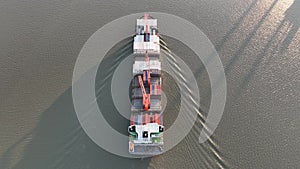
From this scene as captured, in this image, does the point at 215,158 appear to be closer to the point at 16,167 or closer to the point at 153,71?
the point at 153,71

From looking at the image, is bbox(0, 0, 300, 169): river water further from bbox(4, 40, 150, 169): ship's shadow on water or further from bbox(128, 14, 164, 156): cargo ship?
bbox(128, 14, 164, 156): cargo ship

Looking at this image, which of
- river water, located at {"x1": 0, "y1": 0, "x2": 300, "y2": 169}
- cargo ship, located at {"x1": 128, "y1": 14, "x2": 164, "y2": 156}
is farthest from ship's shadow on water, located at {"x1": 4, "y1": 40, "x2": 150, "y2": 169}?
cargo ship, located at {"x1": 128, "y1": 14, "x2": 164, "y2": 156}

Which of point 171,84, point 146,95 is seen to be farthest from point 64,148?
point 171,84

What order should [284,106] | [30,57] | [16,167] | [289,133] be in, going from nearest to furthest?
[16,167], [289,133], [284,106], [30,57]

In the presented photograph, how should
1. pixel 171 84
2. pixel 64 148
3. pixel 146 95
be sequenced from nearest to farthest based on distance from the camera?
pixel 64 148 → pixel 146 95 → pixel 171 84

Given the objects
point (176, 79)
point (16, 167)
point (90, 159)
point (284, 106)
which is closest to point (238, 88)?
point (284, 106)

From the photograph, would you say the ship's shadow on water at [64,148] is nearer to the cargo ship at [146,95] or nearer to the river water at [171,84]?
the river water at [171,84]

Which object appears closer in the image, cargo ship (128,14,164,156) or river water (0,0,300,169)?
A: cargo ship (128,14,164,156)

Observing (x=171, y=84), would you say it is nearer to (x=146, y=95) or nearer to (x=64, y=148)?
(x=146, y=95)
